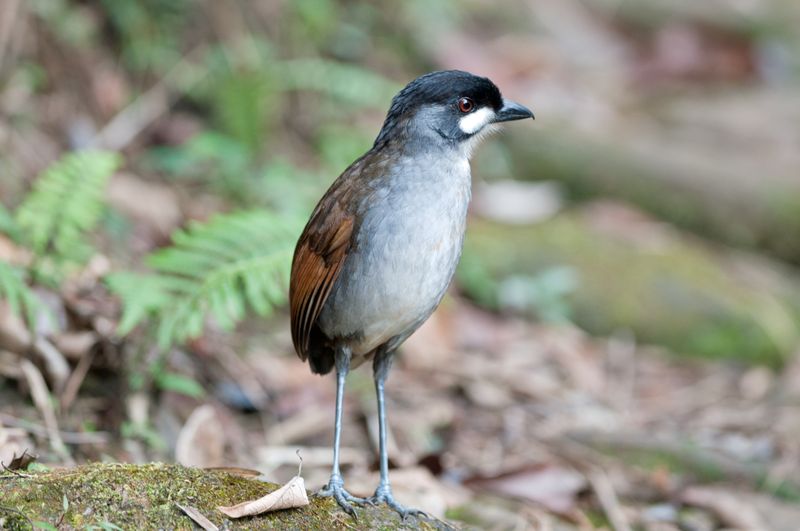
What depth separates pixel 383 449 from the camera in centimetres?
404

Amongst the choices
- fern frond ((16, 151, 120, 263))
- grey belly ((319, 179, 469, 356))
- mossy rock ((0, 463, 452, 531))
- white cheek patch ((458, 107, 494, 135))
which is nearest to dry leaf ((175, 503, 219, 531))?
mossy rock ((0, 463, 452, 531))

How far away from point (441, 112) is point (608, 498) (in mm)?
2009

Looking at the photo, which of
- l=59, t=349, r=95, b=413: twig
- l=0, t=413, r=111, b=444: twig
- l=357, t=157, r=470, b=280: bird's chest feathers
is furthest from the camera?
l=59, t=349, r=95, b=413: twig

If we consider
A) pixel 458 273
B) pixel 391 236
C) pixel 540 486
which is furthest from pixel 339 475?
pixel 458 273

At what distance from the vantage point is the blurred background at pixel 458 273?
4.84m

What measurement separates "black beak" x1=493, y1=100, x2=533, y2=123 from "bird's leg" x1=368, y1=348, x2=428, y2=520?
1.00 metres

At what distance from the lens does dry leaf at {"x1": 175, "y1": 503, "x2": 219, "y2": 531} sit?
3.11m

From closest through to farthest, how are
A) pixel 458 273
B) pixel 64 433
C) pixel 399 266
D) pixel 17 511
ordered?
pixel 17 511, pixel 399 266, pixel 64 433, pixel 458 273

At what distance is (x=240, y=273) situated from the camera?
15.7 ft

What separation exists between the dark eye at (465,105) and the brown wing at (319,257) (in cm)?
56

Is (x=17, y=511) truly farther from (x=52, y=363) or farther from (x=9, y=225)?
(x=9, y=225)

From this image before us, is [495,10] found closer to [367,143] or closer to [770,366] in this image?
[367,143]

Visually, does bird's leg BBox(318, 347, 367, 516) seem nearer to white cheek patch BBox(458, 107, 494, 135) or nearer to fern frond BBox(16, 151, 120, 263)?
white cheek patch BBox(458, 107, 494, 135)

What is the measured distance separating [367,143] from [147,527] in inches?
220
